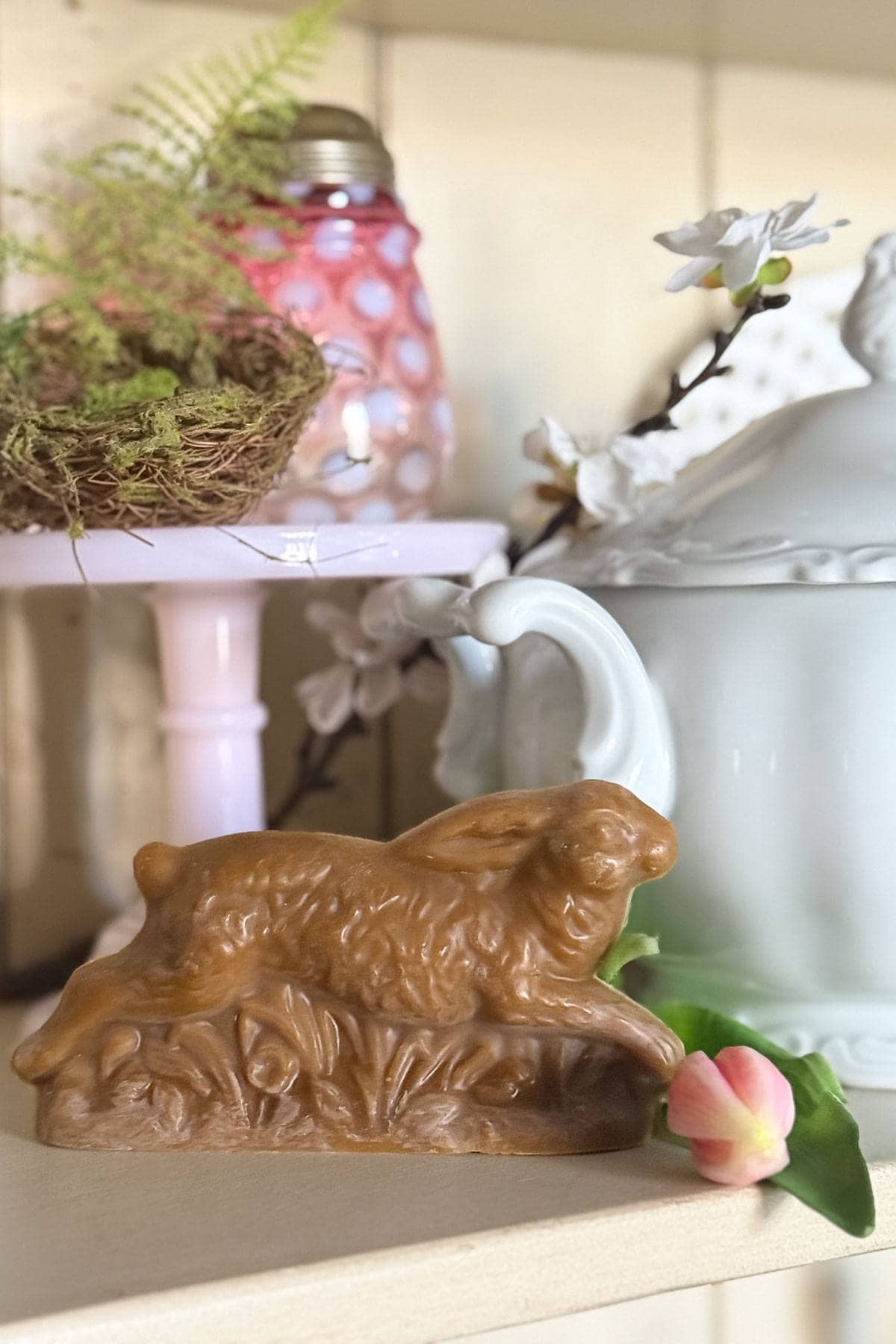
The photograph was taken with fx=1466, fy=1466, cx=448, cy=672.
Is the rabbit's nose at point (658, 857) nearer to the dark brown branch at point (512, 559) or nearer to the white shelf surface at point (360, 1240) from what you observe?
the white shelf surface at point (360, 1240)

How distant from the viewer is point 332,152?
58 cm

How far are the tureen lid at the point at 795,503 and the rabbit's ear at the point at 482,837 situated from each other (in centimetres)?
10

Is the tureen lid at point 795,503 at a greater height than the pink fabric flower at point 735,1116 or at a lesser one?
greater

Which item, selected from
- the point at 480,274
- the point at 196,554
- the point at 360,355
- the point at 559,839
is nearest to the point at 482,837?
the point at 559,839

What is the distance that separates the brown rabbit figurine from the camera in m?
0.39

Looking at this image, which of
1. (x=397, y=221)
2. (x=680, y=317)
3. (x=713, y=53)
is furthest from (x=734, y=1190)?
(x=713, y=53)

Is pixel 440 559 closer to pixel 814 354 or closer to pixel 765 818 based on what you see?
pixel 765 818

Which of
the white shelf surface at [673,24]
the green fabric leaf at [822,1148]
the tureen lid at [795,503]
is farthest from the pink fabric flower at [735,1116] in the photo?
the white shelf surface at [673,24]

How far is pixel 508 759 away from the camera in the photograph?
499mm

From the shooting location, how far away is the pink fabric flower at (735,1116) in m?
0.36

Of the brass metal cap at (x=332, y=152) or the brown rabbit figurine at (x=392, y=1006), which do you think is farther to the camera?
the brass metal cap at (x=332, y=152)

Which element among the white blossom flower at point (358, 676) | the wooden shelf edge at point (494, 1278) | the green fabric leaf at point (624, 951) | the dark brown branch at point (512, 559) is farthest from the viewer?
the white blossom flower at point (358, 676)

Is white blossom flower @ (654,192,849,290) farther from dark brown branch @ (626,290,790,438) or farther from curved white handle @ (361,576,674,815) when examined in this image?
curved white handle @ (361,576,674,815)

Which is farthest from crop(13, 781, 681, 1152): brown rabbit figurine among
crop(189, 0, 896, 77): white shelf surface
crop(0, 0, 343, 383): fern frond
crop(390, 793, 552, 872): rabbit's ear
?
crop(189, 0, 896, 77): white shelf surface
